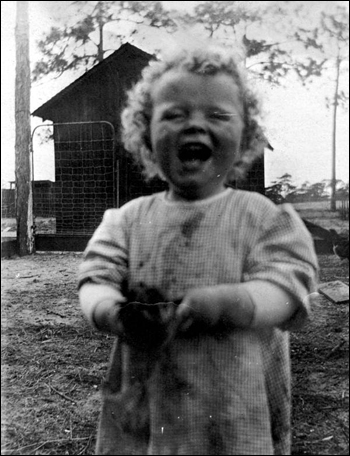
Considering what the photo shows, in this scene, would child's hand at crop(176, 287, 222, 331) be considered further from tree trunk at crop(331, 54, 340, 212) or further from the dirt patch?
tree trunk at crop(331, 54, 340, 212)

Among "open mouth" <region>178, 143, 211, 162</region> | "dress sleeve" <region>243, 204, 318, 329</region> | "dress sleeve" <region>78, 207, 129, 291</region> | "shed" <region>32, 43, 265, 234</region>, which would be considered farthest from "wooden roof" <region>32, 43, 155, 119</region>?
"dress sleeve" <region>243, 204, 318, 329</region>

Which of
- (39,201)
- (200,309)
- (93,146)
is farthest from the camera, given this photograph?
(39,201)

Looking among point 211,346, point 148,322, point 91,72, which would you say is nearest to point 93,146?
point 91,72

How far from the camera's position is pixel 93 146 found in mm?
1403

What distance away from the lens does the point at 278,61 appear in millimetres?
1314

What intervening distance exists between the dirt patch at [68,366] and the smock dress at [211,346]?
0.16m

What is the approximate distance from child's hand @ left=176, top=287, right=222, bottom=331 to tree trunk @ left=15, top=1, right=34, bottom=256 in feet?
2.23

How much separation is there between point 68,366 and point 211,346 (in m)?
0.57

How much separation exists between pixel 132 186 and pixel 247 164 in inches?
12.5

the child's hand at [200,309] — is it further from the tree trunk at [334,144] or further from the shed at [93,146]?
the tree trunk at [334,144]

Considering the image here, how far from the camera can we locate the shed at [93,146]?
4.42ft

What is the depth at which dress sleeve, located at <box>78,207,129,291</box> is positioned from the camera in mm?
1222

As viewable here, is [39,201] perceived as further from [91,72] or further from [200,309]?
[200,309]

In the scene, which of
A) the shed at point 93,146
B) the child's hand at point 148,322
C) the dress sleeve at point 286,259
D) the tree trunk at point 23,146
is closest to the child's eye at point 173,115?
the shed at point 93,146
